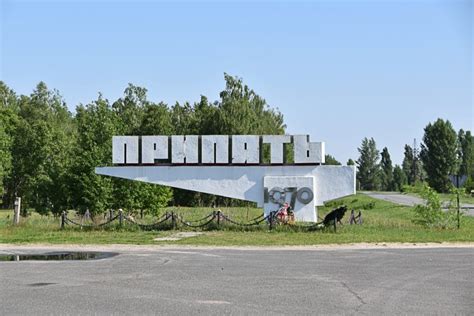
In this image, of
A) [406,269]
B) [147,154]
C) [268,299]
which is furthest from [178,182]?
[268,299]

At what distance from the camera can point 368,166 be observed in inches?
5192

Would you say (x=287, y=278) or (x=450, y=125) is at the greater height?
(x=450, y=125)

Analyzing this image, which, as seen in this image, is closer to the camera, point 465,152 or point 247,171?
point 247,171

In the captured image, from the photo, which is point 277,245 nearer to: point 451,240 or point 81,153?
point 451,240

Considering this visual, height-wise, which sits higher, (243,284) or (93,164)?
(93,164)

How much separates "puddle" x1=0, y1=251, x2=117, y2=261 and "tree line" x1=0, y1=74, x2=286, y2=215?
1531 cm

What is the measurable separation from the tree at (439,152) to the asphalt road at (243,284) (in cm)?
7837

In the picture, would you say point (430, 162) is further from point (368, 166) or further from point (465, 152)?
point (368, 166)

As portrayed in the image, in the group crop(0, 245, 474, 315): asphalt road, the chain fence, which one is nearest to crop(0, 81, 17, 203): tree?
the chain fence

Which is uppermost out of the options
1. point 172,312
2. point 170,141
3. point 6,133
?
point 6,133

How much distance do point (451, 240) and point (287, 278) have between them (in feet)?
43.1

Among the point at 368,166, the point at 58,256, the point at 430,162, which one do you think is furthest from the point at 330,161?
the point at 58,256

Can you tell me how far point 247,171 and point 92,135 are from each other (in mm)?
10620

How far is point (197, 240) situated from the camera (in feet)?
84.5
